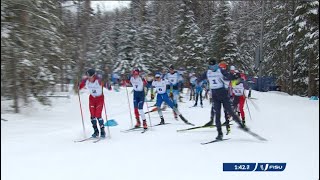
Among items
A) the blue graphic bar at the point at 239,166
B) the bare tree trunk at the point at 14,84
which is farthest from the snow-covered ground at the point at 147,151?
the bare tree trunk at the point at 14,84

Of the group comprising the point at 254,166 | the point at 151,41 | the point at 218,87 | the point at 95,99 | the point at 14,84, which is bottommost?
the point at 254,166

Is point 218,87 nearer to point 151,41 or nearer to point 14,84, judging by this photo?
point 14,84

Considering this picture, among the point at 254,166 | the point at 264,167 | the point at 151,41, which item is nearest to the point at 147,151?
the point at 254,166

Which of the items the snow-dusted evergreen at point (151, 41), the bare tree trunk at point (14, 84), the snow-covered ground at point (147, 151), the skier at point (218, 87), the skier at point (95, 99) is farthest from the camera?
the snow-dusted evergreen at point (151, 41)

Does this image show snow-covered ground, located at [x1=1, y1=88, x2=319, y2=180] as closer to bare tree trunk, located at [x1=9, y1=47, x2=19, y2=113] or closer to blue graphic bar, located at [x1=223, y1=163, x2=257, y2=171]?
blue graphic bar, located at [x1=223, y1=163, x2=257, y2=171]

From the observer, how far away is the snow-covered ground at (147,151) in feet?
23.1

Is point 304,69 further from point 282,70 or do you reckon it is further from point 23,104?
point 23,104

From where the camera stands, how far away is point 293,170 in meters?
7.23

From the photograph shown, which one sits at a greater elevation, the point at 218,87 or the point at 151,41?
the point at 151,41

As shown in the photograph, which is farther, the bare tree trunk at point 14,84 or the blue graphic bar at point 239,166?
the bare tree trunk at point 14,84

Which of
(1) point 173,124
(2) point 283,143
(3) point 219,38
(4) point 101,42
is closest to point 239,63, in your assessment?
(3) point 219,38

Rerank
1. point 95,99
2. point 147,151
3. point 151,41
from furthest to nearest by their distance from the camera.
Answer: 1. point 151,41
2. point 95,99
3. point 147,151

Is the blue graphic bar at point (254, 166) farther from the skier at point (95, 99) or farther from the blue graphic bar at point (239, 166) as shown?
the skier at point (95, 99)

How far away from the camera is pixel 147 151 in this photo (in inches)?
357
